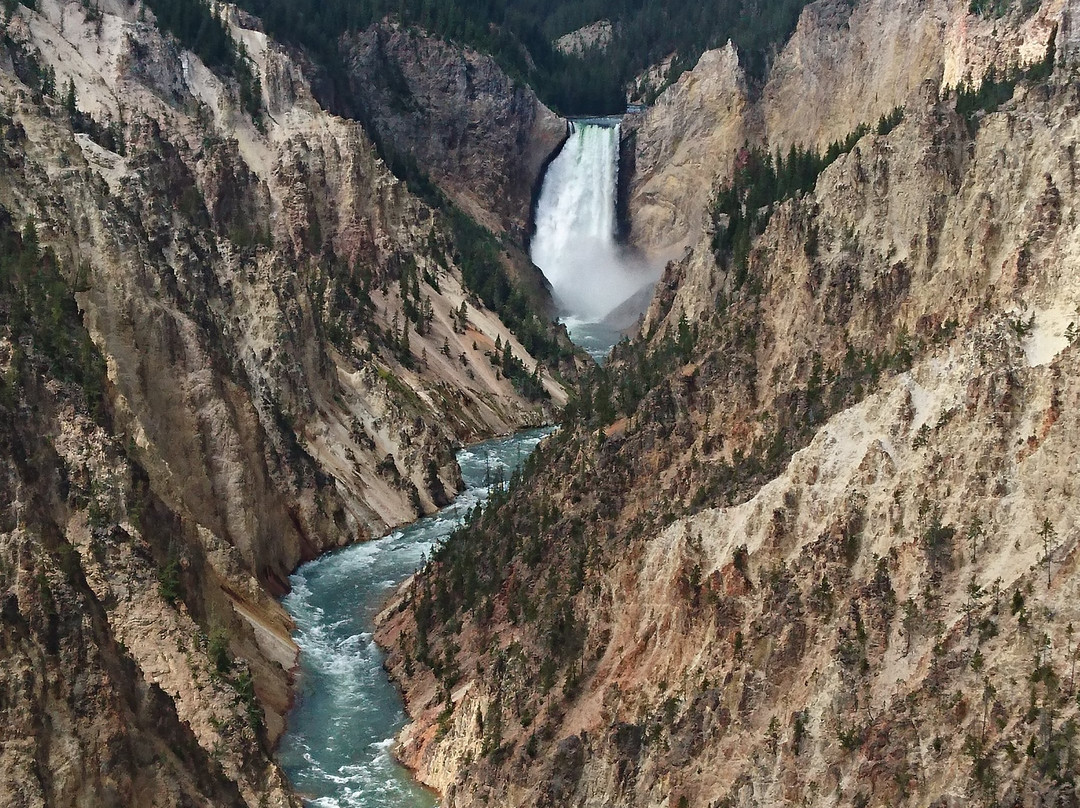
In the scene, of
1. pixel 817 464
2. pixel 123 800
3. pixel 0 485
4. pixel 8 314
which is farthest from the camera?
pixel 8 314

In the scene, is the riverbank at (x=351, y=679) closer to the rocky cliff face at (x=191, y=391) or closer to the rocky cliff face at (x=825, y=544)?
the rocky cliff face at (x=191, y=391)

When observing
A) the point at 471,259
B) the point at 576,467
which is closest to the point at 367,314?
the point at 471,259

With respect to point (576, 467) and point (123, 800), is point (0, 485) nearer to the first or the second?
point (123, 800)

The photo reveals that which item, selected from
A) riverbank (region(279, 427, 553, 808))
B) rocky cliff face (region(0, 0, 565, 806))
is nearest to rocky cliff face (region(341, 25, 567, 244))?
rocky cliff face (region(0, 0, 565, 806))

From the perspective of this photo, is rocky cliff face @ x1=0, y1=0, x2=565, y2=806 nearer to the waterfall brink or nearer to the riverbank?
the riverbank

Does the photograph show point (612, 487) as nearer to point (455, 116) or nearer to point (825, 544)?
point (825, 544)
